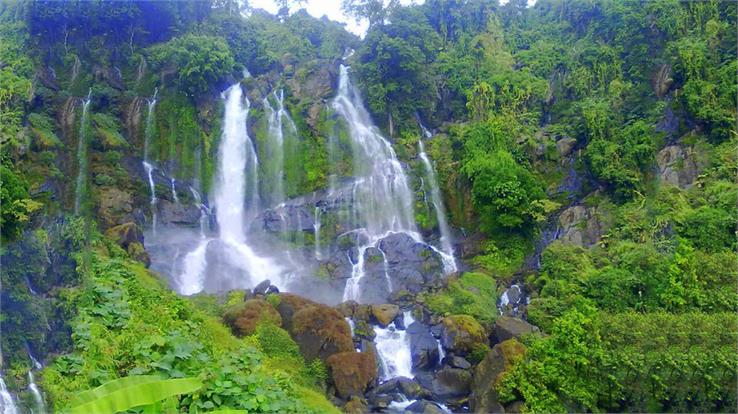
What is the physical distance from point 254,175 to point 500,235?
30.9 ft

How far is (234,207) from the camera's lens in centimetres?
2117

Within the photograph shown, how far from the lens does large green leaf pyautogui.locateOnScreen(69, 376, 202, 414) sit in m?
3.21

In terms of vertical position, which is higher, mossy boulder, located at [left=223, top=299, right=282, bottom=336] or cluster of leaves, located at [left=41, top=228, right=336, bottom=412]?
cluster of leaves, located at [left=41, top=228, right=336, bottom=412]

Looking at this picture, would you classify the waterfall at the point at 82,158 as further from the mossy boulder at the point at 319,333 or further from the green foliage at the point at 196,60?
the mossy boulder at the point at 319,333

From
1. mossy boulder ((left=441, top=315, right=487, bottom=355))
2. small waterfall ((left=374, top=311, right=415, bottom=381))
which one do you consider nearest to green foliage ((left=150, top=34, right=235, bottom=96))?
small waterfall ((left=374, top=311, right=415, bottom=381))

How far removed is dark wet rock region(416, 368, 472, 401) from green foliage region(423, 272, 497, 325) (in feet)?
7.42

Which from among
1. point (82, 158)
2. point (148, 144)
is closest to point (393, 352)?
point (82, 158)

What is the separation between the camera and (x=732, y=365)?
859 cm

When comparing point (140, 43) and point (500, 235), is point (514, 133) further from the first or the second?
point (140, 43)

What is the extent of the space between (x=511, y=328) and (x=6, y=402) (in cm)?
1047

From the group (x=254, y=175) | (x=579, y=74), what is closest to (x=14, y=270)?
(x=254, y=175)

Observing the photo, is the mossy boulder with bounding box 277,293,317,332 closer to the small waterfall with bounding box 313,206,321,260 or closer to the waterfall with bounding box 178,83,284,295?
the waterfall with bounding box 178,83,284,295

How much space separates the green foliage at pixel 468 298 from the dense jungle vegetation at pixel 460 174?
0.08 meters

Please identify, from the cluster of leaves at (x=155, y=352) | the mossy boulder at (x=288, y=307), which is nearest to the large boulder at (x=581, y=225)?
the mossy boulder at (x=288, y=307)
